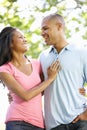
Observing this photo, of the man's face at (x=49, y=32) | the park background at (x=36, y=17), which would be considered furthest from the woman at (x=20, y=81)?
the park background at (x=36, y=17)

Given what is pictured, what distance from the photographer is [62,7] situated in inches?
229

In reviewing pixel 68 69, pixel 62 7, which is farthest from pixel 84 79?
pixel 62 7

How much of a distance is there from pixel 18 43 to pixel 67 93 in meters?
0.45

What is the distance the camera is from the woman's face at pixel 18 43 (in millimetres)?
2535

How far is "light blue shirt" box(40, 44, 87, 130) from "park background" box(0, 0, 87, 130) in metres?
2.41

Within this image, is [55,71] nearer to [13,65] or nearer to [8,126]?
[13,65]

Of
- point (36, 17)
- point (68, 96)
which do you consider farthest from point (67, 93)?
point (36, 17)

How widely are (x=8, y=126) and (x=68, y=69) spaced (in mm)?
498

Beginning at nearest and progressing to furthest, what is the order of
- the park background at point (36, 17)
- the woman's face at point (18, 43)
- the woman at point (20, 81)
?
the woman at point (20, 81) → the woman's face at point (18, 43) → the park background at point (36, 17)

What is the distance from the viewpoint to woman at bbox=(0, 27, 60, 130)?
2.39 metres

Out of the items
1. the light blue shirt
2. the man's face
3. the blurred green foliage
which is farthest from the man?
the blurred green foliage

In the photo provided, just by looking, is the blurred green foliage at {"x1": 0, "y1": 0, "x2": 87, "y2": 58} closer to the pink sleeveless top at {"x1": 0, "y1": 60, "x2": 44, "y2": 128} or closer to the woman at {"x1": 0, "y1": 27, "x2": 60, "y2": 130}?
the woman at {"x1": 0, "y1": 27, "x2": 60, "y2": 130}

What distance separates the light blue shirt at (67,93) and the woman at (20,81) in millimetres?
52

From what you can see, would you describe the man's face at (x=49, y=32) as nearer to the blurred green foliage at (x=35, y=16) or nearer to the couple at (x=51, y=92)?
the couple at (x=51, y=92)
